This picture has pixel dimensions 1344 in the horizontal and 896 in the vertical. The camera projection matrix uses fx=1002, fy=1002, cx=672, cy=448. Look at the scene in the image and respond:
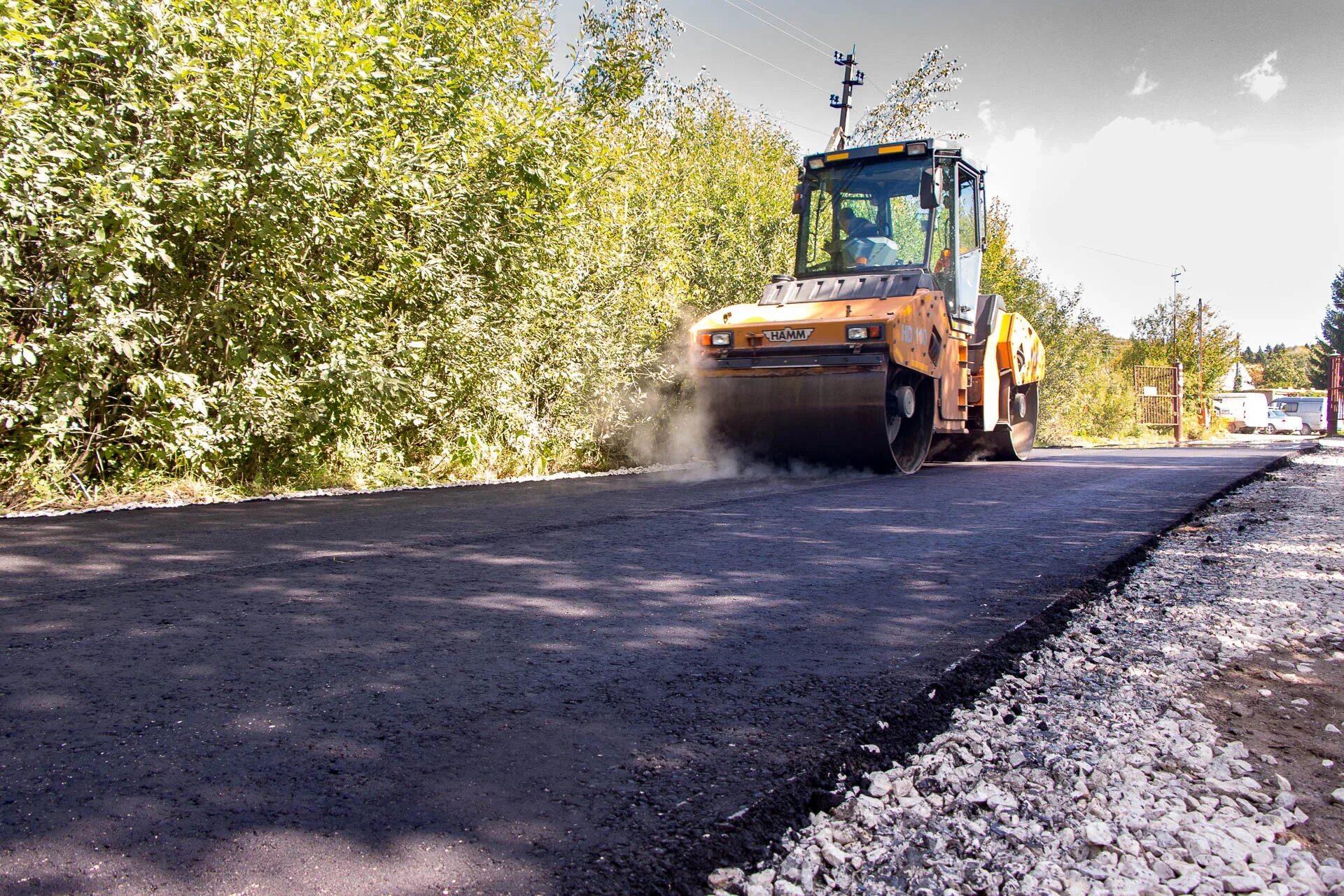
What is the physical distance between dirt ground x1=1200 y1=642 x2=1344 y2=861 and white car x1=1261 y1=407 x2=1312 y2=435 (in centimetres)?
5651

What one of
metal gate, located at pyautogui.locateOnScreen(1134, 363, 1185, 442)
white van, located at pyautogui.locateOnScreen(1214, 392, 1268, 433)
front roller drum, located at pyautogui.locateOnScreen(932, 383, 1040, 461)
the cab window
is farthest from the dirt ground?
white van, located at pyautogui.locateOnScreen(1214, 392, 1268, 433)

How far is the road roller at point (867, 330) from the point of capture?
35.0 ft

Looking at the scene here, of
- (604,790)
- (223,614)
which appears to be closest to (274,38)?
(223,614)

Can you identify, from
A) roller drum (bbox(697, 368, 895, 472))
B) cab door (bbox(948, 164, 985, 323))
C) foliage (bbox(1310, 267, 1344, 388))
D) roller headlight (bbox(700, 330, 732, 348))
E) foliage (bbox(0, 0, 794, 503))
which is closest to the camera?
foliage (bbox(0, 0, 794, 503))

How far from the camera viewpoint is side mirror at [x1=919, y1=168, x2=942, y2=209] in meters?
11.5

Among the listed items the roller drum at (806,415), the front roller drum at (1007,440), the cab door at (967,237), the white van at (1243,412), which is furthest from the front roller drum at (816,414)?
the white van at (1243,412)

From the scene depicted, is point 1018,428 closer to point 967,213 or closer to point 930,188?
point 967,213

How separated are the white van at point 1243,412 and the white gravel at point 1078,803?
193 ft

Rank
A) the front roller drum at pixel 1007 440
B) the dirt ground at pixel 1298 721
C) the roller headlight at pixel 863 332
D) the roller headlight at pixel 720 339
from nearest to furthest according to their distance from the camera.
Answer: the dirt ground at pixel 1298 721 → the roller headlight at pixel 863 332 → the roller headlight at pixel 720 339 → the front roller drum at pixel 1007 440

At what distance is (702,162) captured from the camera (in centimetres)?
2116

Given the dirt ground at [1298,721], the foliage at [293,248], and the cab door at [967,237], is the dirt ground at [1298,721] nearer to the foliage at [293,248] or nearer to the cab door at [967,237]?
the foliage at [293,248]

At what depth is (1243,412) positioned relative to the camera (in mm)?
55531

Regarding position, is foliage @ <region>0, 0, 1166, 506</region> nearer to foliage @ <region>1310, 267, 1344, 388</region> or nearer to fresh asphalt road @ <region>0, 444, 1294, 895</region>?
fresh asphalt road @ <region>0, 444, 1294, 895</region>

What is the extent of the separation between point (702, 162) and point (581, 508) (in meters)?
15.2
